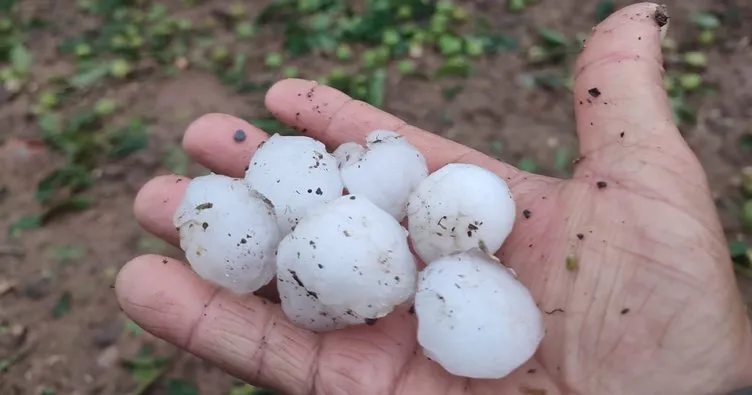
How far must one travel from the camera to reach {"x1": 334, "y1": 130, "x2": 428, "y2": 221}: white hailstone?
1445 mm

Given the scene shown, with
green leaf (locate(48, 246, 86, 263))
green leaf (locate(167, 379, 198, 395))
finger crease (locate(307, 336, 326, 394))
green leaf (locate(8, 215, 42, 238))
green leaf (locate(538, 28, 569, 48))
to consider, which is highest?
green leaf (locate(538, 28, 569, 48))

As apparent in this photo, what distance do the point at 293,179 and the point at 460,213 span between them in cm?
31

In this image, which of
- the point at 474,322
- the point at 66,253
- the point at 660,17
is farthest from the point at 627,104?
the point at 66,253

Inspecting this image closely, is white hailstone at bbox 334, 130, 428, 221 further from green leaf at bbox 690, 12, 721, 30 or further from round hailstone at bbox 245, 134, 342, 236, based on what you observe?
green leaf at bbox 690, 12, 721, 30

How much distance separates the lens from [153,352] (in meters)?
1.94

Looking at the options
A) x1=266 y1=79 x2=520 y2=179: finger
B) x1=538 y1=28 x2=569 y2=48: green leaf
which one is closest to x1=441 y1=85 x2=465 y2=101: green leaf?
x1=538 y1=28 x2=569 y2=48: green leaf

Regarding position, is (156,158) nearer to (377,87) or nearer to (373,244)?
(377,87)

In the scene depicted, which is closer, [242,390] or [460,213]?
[460,213]

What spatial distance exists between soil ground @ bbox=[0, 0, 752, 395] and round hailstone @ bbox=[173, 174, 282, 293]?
610 mm

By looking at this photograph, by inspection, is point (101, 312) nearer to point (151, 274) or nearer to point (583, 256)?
point (151, 274)

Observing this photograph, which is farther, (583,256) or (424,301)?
(583,256)

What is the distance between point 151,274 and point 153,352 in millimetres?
576

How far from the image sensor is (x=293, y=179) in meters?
1.44

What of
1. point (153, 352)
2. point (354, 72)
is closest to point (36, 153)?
point (153, 352)
